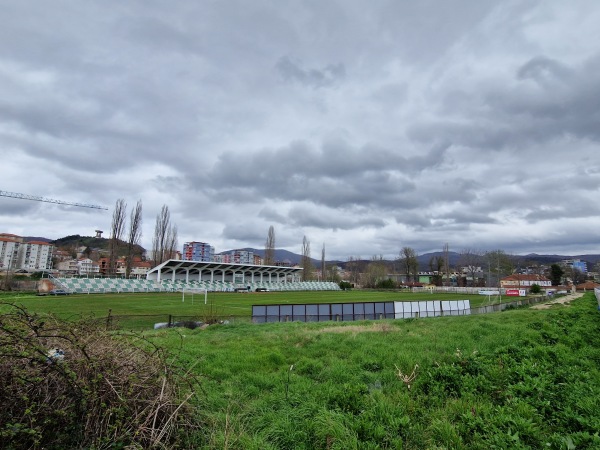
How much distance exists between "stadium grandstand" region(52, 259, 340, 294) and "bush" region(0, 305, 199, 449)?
2038 inches

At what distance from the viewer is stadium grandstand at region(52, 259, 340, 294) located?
226 feet

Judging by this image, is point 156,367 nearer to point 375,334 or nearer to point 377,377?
point 377,377

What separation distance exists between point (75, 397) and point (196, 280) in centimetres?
8716

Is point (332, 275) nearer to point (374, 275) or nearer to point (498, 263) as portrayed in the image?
point (374, 275)

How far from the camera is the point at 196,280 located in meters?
87.1

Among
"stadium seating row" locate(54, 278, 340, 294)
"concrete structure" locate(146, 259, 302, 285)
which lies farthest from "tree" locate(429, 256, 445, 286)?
"stadium seating row" locate(54, 278, 340, 294)

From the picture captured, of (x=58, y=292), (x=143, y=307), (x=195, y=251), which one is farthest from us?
(x=195, y=251)

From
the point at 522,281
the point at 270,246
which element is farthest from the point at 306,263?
the point at 522,281

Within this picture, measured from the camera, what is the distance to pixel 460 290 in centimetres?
8838

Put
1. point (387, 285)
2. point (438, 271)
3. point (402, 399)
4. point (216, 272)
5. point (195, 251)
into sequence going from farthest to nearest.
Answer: point (195, 251), point (438, 271), point (387, 285), point (216, 272), point (402, 399)

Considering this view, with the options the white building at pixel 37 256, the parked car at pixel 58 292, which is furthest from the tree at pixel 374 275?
the white building at pixel 37 256

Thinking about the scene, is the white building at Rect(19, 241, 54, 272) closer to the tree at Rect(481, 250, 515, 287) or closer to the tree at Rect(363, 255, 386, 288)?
the tree at Rect(363, 255, 386, 288)

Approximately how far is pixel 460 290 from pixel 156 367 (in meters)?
94.4

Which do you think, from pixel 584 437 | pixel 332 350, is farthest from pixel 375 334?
pixel 584 437
